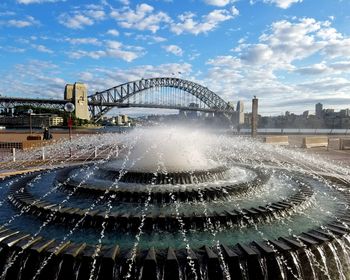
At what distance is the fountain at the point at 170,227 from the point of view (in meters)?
4.03

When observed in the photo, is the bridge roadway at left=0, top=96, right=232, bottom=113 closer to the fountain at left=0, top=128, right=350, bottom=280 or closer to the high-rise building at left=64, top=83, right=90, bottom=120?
the high-rise building at left=64, top=83, right=90, bottom=120

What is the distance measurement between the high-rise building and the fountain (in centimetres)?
8612

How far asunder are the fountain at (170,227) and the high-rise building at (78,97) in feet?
283

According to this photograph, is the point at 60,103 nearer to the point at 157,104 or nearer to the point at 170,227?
the point at 157,104

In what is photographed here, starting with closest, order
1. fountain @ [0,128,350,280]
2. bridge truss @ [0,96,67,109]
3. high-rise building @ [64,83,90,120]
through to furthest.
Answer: fountain @ [0,128,350,280], high-rise building @ [64,83,90,120], bridge truss @ [0,96,67,109]

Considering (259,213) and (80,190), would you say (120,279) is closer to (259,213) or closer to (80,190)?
(259,213)

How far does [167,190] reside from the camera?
6867 millimetres

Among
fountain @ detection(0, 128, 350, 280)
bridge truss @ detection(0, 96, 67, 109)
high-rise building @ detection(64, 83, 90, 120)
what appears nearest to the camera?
fountain @ detection(0, 128, 350, 280)

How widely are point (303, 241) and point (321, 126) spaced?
509 ft

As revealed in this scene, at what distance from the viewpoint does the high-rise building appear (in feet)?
300

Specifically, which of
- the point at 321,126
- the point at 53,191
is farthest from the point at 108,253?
the point at 321,126

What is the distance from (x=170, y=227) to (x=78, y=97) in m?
93.6

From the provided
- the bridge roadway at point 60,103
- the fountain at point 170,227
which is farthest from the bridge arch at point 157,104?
the fountain at point 170,227

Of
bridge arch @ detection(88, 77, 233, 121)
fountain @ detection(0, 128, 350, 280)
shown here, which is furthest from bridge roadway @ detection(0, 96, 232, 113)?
fountain @ detection(0, 128, 350, 280)
